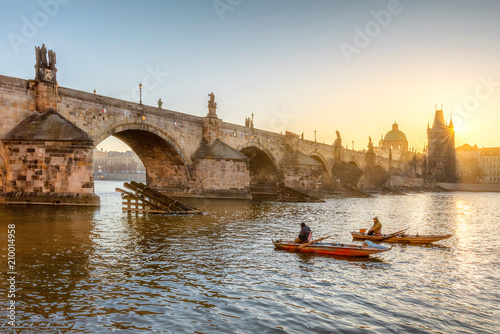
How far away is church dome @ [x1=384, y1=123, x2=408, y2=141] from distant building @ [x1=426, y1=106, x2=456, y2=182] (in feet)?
140

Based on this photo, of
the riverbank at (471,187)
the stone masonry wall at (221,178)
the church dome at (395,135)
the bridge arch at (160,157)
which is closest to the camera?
the bridge arch at (160,157)

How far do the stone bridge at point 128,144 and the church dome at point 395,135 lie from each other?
380 ft

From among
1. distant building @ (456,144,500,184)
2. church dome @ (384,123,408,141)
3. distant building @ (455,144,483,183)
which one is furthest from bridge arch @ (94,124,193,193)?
church dome @ (384,123,408,141)

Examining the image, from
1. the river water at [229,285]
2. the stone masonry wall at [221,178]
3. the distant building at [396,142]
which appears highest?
the distant building at [396,142]

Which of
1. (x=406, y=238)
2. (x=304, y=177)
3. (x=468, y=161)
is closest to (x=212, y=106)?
(x=304, y=177)

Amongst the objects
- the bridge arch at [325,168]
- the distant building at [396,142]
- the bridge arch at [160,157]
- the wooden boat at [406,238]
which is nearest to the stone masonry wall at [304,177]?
the bridge arch at [325,168]

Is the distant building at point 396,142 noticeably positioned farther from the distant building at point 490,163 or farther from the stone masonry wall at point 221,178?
→ the stone masonry wall at point 221,178

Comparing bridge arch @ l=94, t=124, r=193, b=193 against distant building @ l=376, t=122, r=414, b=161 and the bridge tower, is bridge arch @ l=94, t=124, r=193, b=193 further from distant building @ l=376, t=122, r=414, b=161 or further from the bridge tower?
distant building @ l=376, t=122, r=414, b=161

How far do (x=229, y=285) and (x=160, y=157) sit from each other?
1202 inches

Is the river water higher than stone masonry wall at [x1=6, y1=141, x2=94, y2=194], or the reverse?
stone masonry wall at [x1=6, y1=141, x2=94, y2=194]

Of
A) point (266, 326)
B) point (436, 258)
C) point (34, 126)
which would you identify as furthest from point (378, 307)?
point (34, 126)

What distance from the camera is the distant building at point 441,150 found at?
11319 cm

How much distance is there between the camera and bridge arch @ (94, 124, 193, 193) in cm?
3509

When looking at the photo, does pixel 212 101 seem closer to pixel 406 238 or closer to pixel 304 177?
pixel 304 177
